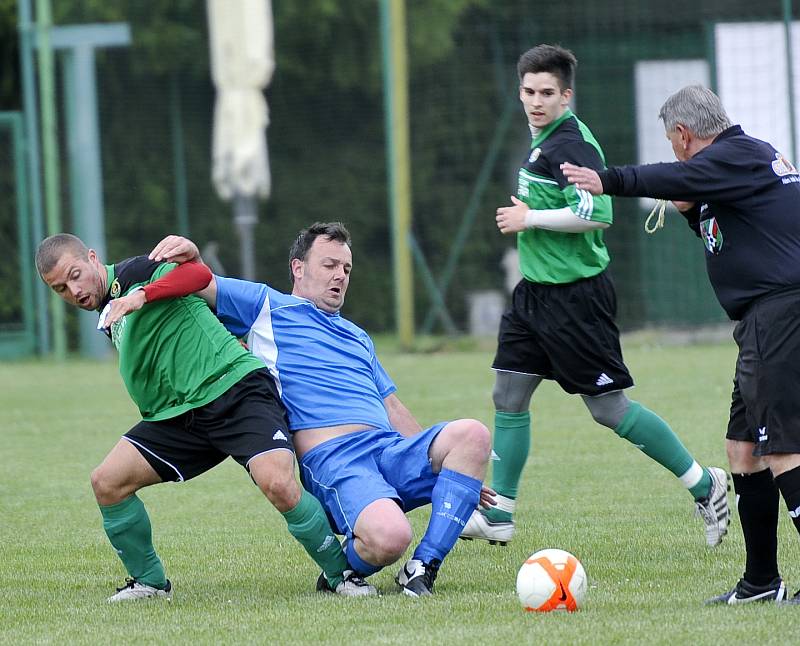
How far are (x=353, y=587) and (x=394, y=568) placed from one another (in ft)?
2.03

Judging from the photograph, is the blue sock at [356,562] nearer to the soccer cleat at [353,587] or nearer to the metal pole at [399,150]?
the soccer cleat at [353,587]

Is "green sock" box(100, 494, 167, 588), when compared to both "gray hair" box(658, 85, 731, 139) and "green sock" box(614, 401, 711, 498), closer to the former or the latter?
"green sock" box(614, 401, 711, 498)

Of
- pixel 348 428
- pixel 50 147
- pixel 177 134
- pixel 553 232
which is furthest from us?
pixel 177 134

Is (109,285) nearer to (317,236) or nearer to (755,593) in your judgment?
(317,236)

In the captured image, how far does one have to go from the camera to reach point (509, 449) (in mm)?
6527

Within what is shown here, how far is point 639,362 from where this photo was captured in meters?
13.6

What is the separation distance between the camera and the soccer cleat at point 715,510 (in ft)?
19.8

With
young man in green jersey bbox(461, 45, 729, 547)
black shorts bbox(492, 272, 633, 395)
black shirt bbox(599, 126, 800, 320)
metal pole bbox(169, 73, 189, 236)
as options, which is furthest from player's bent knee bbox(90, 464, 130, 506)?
metal pole bbox(169, 73, 189, 236)

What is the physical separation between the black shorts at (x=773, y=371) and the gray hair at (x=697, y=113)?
628 mm

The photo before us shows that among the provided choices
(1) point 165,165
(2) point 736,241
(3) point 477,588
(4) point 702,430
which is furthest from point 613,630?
(1) point 165,165

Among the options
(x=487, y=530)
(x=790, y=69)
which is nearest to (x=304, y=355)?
(x=487, y=530)

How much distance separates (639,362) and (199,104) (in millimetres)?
8569

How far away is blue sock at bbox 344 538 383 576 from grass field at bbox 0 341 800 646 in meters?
0.11

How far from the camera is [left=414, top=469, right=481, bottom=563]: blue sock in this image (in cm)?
525
